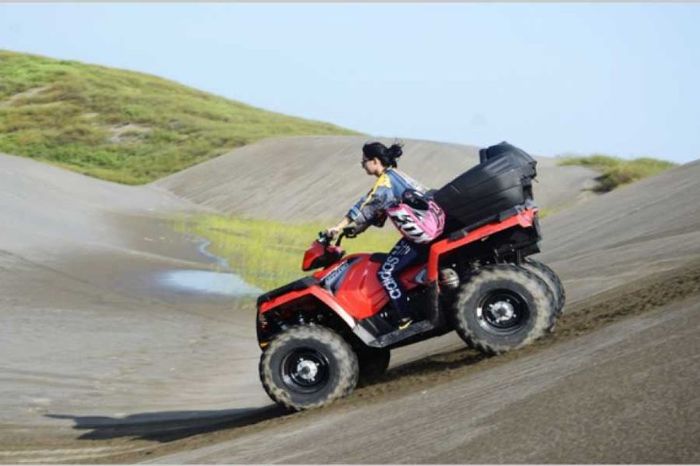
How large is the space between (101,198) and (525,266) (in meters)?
36.0

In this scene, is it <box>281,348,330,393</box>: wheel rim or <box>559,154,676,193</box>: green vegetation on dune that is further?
<box>559,154,676,193</box>: green vegetation on dune

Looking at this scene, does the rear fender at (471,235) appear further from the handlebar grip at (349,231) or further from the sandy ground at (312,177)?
the sandy ground at (312,177)

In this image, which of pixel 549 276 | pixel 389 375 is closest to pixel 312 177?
pixel 389 375

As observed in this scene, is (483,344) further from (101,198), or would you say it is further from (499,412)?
(101,198)

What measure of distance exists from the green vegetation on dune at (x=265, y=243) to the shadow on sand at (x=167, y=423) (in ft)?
40.6

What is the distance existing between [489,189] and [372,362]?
210cm

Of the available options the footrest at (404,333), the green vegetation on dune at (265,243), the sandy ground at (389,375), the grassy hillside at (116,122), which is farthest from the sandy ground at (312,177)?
the footrest at (404,333)

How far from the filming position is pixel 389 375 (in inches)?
409

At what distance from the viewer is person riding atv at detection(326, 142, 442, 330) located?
9.37 metres

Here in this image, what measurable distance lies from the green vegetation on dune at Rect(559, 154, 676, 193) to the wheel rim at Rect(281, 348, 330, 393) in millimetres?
30889

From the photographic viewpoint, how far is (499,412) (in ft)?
23.6

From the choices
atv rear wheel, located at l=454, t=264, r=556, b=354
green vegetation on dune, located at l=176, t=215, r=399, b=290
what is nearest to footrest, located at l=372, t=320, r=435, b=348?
atv rear wheel, located at l=454, t=264, r=556, b=354

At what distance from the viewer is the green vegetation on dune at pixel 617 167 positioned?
4259 cm

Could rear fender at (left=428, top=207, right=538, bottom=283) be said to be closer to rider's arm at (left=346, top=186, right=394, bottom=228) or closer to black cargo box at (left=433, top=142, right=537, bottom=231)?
black cargo box at (left=433, top=142, right=537, bottom=231)
